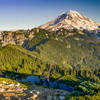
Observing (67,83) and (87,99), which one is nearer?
(87,99)

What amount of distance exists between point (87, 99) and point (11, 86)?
74.6 m

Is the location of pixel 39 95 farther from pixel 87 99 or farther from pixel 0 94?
pixel 87 99

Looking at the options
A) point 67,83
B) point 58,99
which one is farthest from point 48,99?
point 67,83

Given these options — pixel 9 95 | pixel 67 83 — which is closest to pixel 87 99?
pixel 9 95

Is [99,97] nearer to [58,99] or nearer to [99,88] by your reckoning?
[99,88]

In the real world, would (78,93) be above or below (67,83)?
above

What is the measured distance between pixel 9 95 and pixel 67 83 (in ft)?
289

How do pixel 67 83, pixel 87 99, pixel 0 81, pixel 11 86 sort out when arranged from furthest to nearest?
1. pixel 67 83
2. pixel 0 81
3. pixel 11 86
4. pixel 87 99

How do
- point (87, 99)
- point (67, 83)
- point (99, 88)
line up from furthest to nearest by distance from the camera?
point (67, 83)
point (99, 88)
point (87, 99)

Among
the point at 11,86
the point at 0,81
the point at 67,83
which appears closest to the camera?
the point at 11,86

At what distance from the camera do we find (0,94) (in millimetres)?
118688

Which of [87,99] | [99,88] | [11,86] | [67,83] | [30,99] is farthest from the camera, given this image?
[67,83]

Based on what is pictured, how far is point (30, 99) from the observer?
10894 centimetres

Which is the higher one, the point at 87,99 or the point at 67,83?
the point at 87,99
